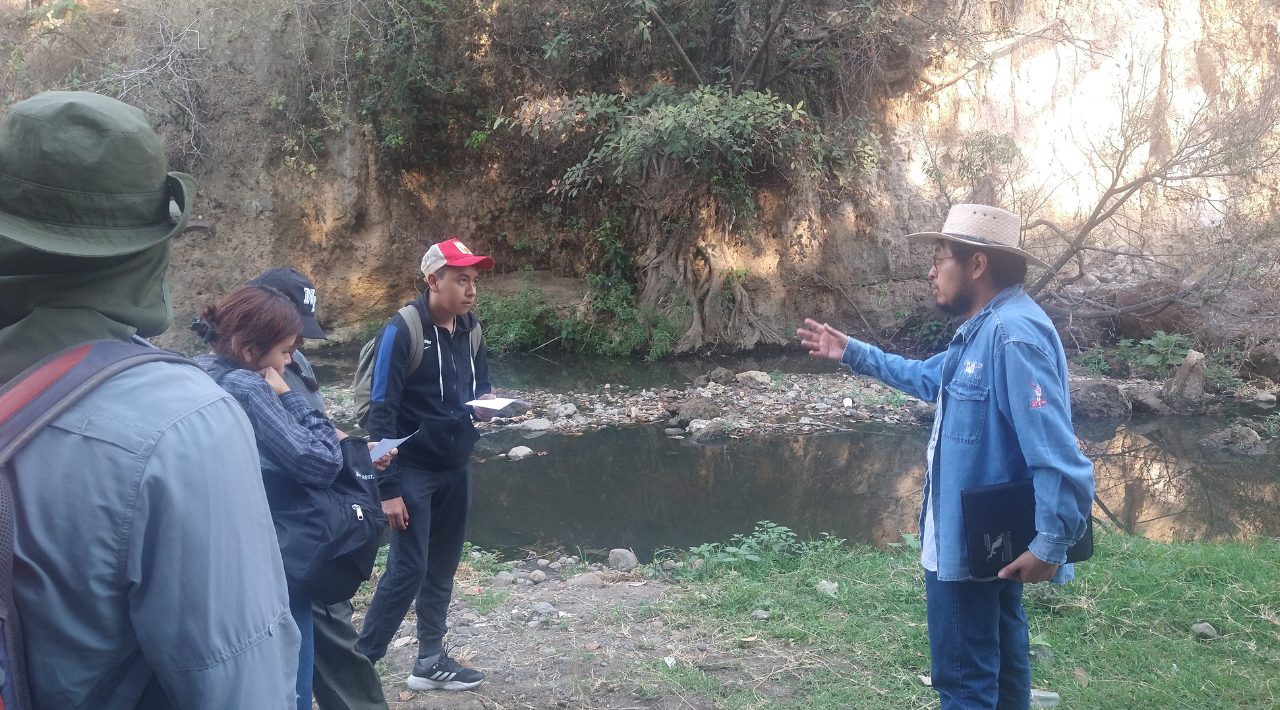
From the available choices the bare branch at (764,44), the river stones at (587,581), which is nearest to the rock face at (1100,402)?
the bare branch at (764,44)

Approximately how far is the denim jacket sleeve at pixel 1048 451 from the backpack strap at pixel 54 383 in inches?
85.0

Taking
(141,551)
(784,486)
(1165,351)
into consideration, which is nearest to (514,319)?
(784,486)

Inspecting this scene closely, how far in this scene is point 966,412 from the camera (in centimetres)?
253

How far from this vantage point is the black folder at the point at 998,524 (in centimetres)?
240

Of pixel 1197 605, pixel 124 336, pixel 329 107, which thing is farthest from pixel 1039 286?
pixel 124 336

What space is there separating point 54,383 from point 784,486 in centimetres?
687

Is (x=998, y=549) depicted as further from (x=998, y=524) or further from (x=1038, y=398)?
(x=1038, y=398)

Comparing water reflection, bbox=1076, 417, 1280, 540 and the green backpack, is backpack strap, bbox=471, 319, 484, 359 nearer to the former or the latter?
the green backpack

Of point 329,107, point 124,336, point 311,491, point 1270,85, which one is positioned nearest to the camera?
point 124,336

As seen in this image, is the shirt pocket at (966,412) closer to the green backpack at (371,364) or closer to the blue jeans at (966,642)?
the blue jeans at (966,642)

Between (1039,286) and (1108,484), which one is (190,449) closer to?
(1108,484)

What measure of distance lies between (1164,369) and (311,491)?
1152 centimetres

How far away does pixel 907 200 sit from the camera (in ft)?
46.7

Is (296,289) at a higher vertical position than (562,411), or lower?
higher
